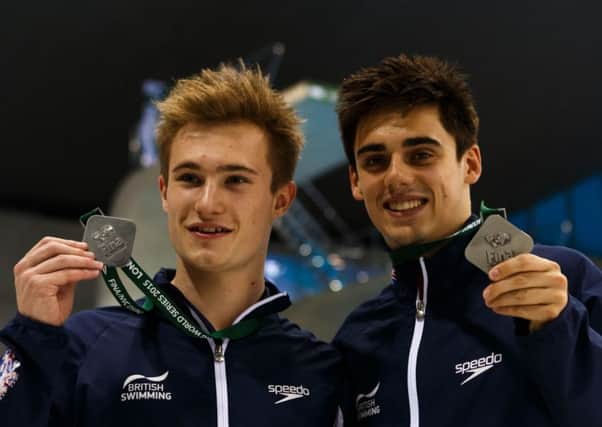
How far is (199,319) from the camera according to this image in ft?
10.9

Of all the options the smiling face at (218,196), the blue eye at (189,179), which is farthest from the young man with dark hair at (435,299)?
the blue eye at (189,179)

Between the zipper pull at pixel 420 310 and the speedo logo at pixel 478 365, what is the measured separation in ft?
0.85

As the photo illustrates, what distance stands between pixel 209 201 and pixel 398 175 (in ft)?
2.35

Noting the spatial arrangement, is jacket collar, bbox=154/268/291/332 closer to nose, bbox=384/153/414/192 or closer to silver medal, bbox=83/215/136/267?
silver medal, bbox=83/215/136/267

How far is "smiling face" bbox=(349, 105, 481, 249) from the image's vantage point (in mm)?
3215

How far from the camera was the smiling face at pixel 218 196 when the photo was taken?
128 inches

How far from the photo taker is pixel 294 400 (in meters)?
3.22

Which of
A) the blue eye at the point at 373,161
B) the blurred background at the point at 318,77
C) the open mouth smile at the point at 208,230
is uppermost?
the blurred background at the point at 318,77

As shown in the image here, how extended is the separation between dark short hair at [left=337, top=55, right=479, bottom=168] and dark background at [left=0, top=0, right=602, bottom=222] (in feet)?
42.2

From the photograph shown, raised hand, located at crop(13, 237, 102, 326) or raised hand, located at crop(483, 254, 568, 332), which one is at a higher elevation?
raised hand, located at crop(13, 237, 102, 326)

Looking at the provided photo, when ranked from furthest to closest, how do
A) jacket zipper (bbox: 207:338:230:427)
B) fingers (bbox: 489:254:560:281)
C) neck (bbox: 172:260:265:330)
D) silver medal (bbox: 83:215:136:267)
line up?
neck (bbox: 172:260:265:330) → jacket zipper (bbox: 207:338:230:427) → silver medal (bbox: 83:215:136:267) → fingers (bbox: 489:254:560:281)

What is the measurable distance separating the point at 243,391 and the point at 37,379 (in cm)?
77

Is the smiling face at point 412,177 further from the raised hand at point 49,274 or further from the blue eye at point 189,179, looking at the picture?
the raised hand at point 49,274

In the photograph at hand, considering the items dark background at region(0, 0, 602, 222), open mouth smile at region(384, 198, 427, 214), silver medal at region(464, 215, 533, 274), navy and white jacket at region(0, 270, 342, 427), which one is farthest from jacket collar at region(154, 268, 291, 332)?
dark background at region(0, 0, 602, 222)
